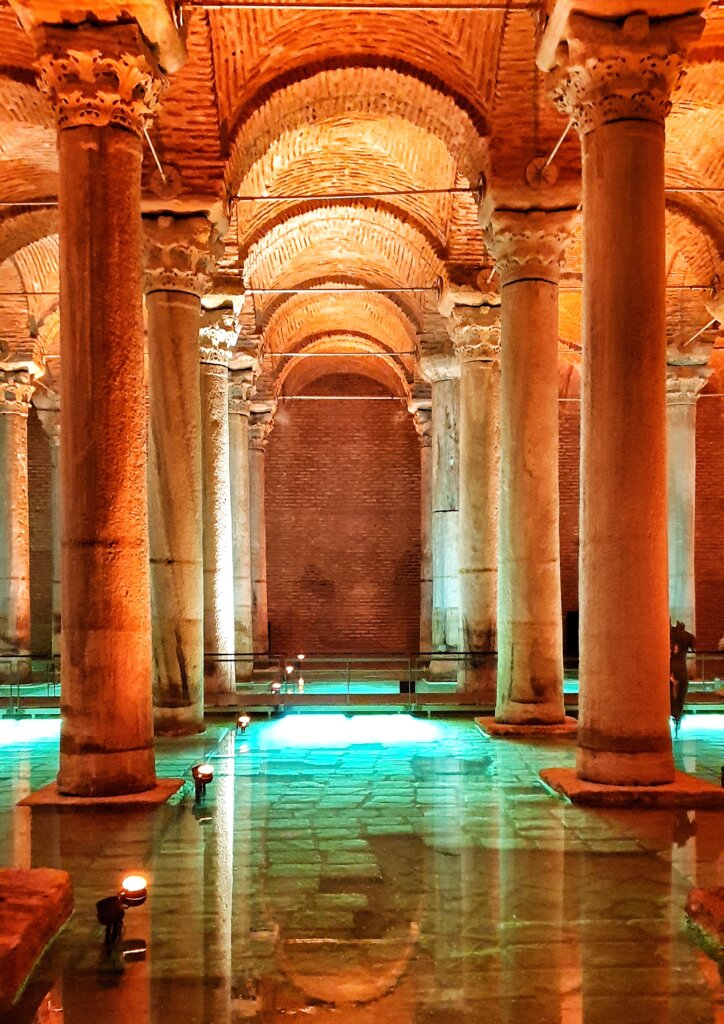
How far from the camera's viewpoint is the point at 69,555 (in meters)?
6.90

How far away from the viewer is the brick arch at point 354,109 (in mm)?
10359

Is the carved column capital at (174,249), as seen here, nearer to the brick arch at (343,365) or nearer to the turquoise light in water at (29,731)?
the turquoise light in water at (29,731)

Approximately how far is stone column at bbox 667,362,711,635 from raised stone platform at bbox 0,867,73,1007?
1317 cm

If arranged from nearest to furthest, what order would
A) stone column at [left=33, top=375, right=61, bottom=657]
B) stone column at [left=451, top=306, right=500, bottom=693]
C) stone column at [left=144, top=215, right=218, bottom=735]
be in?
stone column at [left=144, top=215, right=218, bottom=735] < stone column at [left=451, top=306, right=500, bottom=693] < stone column at [left=33, top=375, right=61, bottom=657]

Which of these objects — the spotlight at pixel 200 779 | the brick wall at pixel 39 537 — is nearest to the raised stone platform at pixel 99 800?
the spotlight at pixel 200 779

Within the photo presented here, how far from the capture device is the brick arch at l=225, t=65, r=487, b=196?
10359 millimetres

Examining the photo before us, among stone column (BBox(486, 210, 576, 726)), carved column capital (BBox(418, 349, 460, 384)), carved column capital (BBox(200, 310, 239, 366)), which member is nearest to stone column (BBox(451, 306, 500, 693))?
stone column (BBox(486, 210, 576, 726))

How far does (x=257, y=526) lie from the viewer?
20828mm

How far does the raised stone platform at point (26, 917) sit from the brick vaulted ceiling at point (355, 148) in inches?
254

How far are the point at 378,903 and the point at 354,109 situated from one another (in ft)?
29.4

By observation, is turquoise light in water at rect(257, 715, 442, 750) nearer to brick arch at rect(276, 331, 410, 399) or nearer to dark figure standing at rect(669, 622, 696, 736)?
dark figure standing at rect(669, 622, 696, 736)

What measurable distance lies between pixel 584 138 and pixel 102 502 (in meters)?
4.21

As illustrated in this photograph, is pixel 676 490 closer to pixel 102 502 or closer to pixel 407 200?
pixel 407 200

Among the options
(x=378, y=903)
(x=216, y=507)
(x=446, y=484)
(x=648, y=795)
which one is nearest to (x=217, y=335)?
(x=216, y=507)
